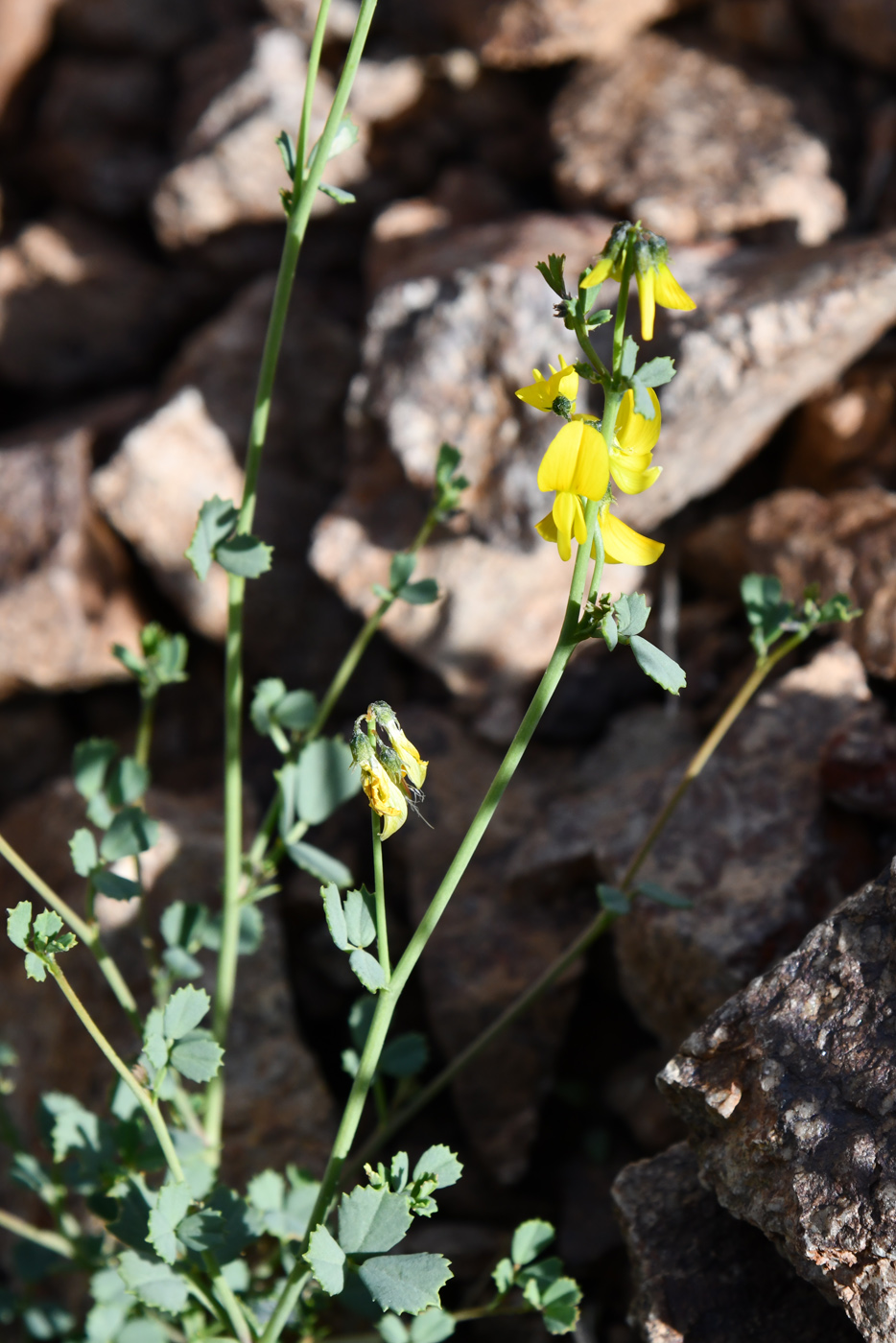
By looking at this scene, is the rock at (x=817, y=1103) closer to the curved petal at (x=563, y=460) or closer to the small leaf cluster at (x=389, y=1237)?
the small leaf cluster at (x=389, y=1237)

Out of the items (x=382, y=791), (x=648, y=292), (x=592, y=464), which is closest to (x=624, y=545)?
(x=592, y=464)

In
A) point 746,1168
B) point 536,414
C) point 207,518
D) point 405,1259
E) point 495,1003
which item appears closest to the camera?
point 405,1259

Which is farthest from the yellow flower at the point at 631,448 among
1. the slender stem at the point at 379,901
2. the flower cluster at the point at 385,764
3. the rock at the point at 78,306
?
the rock at the point at 78,306

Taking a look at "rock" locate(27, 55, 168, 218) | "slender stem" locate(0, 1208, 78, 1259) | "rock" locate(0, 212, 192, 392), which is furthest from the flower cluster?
"rock" locate(27, 55, 168, 218)

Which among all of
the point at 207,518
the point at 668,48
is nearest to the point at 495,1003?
the point at 207,518

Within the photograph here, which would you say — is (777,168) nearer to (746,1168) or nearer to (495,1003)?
(495,1003)

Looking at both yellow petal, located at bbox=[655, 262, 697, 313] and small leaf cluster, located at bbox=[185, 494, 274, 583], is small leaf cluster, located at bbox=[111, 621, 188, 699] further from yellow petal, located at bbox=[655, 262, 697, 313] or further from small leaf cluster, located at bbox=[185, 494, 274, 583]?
yellow petal, located at bbox=[655, 262, 697, 313]
